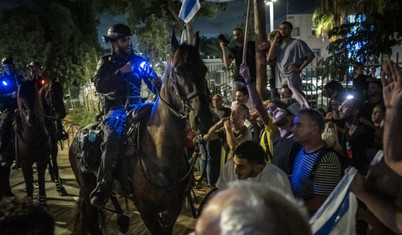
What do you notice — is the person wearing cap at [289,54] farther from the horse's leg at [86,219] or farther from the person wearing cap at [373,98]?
the horse's leg at [86,219]

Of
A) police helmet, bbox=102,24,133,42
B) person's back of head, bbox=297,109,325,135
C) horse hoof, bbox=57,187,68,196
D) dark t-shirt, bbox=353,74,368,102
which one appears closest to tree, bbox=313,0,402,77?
dark t-shirt, bbox=353,74,368,102

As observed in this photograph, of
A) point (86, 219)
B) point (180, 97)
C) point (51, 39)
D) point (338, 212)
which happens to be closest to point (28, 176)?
point (86, 219)

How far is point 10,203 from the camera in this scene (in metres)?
1.89

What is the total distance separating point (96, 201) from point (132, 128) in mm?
1179

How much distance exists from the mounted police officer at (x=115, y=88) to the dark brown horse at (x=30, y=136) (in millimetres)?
3128

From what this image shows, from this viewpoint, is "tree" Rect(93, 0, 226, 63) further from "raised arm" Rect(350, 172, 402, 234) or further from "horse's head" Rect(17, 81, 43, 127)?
"raised arm" Rect(350, 172, 402, 234)

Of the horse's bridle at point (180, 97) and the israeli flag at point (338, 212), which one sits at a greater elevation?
the horse's bridle at point (180, 97)

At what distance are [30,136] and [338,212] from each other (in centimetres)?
692

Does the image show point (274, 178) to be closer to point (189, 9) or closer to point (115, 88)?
point (115, 88)

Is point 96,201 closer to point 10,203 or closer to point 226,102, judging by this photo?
point 10,203

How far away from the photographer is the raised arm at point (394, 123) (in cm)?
225

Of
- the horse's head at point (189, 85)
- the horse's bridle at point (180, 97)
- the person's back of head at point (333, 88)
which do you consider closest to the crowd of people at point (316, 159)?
the person's back of head at point (333, 88)

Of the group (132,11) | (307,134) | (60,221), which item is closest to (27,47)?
(132,11)

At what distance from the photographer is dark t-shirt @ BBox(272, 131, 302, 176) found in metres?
4.11
